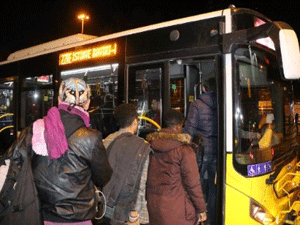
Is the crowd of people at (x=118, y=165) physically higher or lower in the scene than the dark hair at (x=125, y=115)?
lower

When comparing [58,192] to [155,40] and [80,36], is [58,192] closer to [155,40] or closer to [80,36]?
[155,40]

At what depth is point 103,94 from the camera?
4.96 m

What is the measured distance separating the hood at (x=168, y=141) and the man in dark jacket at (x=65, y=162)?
0.88m

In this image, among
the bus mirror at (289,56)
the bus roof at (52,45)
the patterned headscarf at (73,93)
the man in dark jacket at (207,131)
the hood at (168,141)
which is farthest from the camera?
the bus roof at (52,45)

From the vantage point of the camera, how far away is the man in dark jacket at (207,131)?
165 inches

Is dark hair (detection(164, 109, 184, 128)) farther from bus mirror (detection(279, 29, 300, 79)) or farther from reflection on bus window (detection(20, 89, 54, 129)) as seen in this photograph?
reflection on bus window (detection(20, 89, 54, 129))

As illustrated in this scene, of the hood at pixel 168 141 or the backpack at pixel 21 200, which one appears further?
the hood at pixel 168 141

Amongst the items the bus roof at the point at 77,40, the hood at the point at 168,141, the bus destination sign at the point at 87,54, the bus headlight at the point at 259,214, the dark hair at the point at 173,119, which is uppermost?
the bus roof at the point at 77,40

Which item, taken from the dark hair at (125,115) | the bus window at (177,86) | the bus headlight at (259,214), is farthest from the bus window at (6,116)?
the bus headlight at (259,214)

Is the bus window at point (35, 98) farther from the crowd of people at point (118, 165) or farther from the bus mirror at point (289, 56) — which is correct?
the bus mirror at point (289, 56)

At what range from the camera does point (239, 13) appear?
3521 millimetres

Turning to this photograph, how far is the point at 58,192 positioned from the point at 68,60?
375cm

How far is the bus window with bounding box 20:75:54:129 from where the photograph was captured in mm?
5824

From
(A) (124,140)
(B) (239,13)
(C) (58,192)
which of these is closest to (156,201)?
(A) (124,140)
